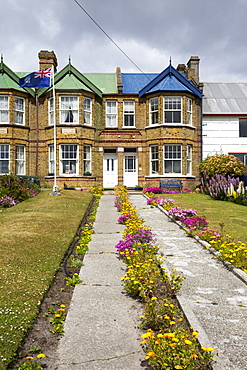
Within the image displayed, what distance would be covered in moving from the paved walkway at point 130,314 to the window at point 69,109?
17.4m

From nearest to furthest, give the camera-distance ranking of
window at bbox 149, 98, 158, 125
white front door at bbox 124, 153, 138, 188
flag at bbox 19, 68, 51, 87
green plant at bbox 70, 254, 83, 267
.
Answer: green plant at bbox 70, 254, 83, 267 → flag at bbox 19, 68, 51, 87 → window at bbox 149, 98, 158, 125 → white front door at bbox 124, 153, 138, 188

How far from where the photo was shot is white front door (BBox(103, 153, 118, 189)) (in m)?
24.8

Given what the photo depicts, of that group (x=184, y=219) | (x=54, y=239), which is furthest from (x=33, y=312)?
(x=184, y=219)

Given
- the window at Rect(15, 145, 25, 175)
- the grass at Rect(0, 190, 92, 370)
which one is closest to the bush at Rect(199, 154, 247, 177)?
the grass at Rect(0, 190, 92, 370)

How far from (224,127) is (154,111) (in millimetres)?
6361

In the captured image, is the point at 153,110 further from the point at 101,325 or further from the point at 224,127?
the point at 101,325

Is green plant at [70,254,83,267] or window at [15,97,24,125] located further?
window at [15,97,24,125]

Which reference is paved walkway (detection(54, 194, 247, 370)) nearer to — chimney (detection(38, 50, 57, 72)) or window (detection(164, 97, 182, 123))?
window (detection(164, 97, 182, 123))

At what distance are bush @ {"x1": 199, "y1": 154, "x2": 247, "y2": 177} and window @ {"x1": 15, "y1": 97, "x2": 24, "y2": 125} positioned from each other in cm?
1398

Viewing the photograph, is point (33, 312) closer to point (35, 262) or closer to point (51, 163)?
point (35, 262)

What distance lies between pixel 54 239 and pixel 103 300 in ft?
12.3

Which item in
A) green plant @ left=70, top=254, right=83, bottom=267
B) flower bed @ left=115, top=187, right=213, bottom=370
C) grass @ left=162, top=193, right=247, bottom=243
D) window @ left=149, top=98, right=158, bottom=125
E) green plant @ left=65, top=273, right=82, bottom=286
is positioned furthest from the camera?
window @ left=149, top=98, right=158, bottom=125

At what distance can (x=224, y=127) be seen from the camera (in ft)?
85.4

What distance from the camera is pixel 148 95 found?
24.1m
